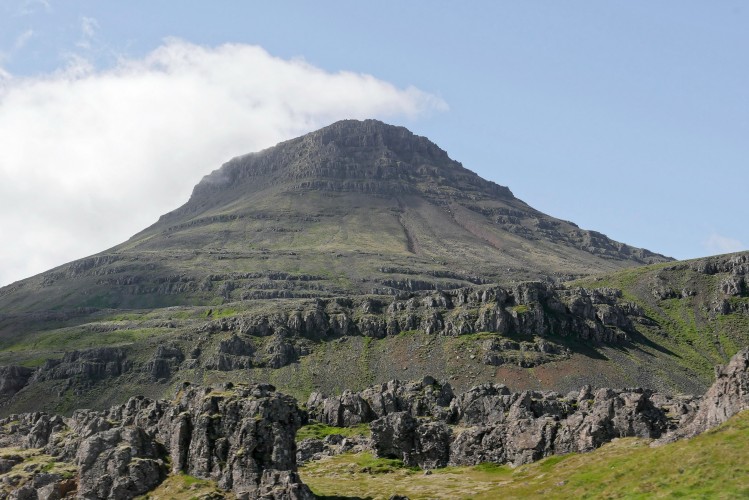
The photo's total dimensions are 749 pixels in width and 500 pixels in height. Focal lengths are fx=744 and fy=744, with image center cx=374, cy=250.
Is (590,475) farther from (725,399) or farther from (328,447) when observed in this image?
(328,447)

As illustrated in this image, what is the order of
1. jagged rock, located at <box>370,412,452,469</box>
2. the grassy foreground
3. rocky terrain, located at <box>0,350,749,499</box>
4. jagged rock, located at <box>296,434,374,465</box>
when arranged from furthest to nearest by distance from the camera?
1. jagged rock, located at <box>296,434,374,465</box>
2. jagged rock, located at <box>370,412,452,469</box>
3. rocky terrain, located at <box>0,350,749,499</box>
4. the grassy foreground

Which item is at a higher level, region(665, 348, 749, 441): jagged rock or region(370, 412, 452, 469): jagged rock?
region(665, 348, 749, 441): jagged rock

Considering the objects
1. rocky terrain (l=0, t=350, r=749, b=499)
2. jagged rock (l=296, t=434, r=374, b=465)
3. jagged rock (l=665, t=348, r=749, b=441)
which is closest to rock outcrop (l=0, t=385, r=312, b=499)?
rocky terrain (l=0, t=350, r=749, b=499)

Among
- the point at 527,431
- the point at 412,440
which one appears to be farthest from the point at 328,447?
the point at 527,431

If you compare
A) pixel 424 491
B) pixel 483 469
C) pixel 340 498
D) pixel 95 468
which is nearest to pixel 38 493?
pixel 95 468

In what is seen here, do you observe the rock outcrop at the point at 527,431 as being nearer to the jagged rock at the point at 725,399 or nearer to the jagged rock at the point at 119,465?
the jagged rock at the point at 725,399

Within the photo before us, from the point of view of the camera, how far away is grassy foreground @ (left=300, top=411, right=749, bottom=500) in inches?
3238

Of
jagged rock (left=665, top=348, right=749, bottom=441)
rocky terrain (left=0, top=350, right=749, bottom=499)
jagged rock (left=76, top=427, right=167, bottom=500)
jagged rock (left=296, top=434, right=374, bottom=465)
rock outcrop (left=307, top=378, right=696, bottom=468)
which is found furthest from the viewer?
jagged rock (left=296, top=434, right=374, bottom=465)

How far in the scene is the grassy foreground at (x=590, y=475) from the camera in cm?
8225

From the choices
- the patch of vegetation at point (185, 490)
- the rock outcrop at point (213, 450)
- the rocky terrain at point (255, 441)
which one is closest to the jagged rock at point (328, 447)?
the rocky terrain at point (255, 441)

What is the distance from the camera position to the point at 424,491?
123 meters

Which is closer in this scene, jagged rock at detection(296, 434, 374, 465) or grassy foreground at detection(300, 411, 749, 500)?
grassy foreground at detection(300, 411, 749, 500)

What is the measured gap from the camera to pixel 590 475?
341 ft

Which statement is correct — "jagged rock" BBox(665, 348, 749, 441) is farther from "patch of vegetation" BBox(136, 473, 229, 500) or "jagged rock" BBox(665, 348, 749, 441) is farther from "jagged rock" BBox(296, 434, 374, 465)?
"jagged rock" BBox(296, 434, 374, 465)
